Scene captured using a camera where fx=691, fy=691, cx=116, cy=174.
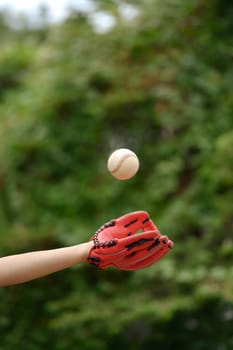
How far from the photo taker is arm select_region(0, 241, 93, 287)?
224 centimetres

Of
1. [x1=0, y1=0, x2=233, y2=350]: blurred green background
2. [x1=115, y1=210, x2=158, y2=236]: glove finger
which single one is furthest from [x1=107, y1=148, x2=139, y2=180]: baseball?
[x1=0, y1=0, x2=233, y2=350]: blurred green background

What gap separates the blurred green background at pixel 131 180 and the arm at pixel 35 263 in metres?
1.50

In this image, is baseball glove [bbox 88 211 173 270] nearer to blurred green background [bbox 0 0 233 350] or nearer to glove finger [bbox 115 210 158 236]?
glove finger [bbox 115 210 158 236]

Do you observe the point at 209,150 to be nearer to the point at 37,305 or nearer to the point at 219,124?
the point at 219,124

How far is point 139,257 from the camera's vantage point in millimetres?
2250

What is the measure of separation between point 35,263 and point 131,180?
219 centimetres

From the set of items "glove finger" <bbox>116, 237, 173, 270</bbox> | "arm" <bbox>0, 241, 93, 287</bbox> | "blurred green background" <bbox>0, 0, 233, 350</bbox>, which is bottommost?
"glove finger" <bbox>116, 237, 173, 270</bbox>

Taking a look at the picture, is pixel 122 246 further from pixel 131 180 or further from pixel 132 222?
pixel 131 180

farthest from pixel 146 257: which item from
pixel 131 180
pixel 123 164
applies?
pixel 131 180

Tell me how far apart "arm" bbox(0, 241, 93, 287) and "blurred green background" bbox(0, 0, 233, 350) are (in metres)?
1.50

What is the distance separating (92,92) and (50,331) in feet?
5.14

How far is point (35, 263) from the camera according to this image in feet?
7.38

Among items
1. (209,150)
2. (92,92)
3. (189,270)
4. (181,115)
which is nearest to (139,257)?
(189,270)

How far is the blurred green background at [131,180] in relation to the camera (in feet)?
12.9
